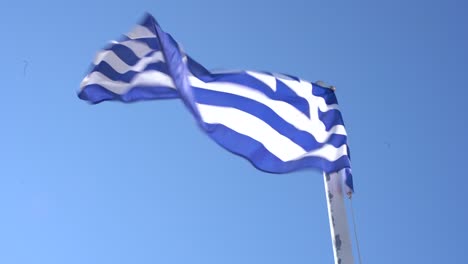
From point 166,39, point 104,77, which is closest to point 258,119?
point 166,39

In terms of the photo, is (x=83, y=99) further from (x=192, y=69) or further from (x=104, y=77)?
(x=192, y=69)

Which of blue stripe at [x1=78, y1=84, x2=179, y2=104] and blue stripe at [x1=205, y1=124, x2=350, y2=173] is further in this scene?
blue stripe at [x1=78, y1=84, x2=179, y2=104]

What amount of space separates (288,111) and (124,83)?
2.51 metres

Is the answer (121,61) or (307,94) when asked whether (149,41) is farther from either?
(307,94)

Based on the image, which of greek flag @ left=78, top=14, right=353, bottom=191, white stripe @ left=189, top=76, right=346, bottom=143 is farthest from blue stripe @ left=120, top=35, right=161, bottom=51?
white stripe @ left=189, top=76, right=346, bottom=143

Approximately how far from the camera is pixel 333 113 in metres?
8.93

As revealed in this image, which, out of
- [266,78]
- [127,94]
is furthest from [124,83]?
[266,78]

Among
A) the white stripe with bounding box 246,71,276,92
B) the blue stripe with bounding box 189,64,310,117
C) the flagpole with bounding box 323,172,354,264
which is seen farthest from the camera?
the white stripe with bounding box 246,71,276,92

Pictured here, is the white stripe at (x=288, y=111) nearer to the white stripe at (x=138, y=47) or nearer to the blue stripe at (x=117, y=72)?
the blue stripe at (x=117, y=72)

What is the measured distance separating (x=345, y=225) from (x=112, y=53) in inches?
172

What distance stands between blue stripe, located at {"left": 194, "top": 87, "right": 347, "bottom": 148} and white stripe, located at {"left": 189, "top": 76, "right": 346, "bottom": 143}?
5 centimetres

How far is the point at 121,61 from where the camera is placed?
930 cm

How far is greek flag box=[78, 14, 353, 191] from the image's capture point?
8250mm

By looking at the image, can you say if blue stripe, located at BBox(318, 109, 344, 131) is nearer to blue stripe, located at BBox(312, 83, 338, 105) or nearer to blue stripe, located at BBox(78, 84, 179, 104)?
blue stripe, located at BBox(312, 83, 338, 105)
